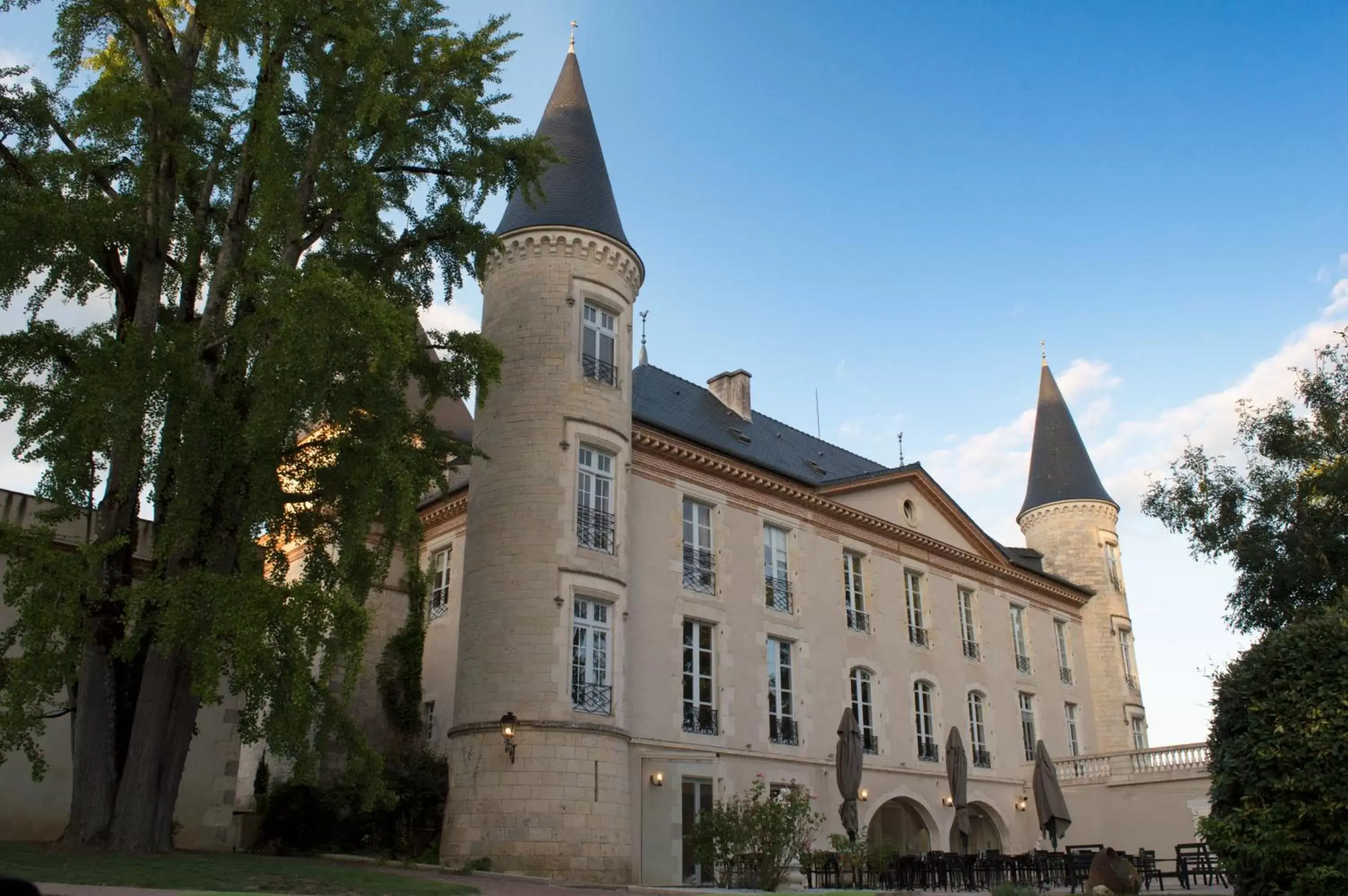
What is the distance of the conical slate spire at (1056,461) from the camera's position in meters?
33.0

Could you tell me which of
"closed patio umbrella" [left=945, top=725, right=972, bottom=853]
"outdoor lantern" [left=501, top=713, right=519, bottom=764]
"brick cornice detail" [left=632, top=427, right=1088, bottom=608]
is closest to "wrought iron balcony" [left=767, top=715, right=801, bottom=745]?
"closed patio umbrella" [left=945, top=725, right=972, bottom=853]

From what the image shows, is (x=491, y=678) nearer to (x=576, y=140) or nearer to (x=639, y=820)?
(x=639, y=820)

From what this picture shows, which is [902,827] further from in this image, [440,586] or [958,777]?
[440,586]

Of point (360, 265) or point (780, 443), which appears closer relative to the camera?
point (360, 265)

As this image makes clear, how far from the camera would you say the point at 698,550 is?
68.1 feet

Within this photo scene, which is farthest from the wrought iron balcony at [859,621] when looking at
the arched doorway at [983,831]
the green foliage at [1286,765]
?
the green foliage at [1286,765]

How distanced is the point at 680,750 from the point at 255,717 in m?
8.17

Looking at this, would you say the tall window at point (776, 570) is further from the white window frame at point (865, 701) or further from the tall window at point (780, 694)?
the white window frame at point (865, 701)

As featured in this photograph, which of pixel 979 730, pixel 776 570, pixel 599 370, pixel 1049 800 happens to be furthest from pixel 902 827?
pixel 599 370

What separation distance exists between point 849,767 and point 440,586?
880cm

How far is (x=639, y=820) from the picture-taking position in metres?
17.6

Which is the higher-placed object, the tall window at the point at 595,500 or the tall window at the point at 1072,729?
the tall window at the point at 595,500

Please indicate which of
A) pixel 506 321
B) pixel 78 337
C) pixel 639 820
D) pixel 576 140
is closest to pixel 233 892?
pixel 78 337

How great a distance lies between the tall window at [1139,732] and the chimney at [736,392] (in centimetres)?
1559
